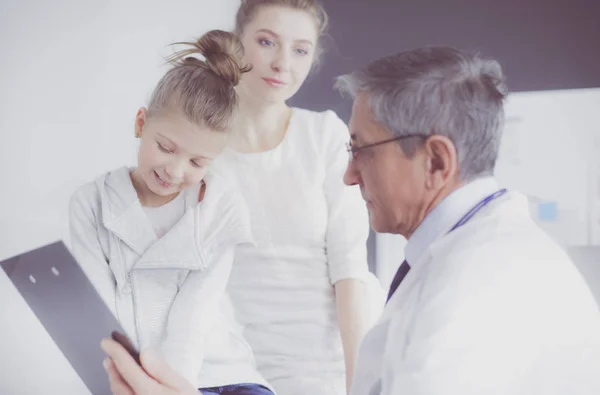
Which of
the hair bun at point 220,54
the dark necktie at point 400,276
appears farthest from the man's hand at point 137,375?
the hair bun at point 220,54

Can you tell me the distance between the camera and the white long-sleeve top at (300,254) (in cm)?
151

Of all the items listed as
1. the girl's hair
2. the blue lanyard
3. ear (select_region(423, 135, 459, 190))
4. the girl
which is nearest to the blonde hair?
the girl

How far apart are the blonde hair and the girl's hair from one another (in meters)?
0.11

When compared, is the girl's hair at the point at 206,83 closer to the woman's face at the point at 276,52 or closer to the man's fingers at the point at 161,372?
the woman's face at the point at 276,52

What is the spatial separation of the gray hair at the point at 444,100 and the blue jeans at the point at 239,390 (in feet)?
2.03

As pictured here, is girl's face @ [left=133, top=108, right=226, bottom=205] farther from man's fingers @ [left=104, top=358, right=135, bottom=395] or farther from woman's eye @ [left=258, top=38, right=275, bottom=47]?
man's fingers @ [left=104, top=358, right=135, bottom=395]

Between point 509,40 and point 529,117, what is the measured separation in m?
0.20

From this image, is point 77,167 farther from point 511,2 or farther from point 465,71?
point 511,2

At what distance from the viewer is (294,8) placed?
1.50 metres

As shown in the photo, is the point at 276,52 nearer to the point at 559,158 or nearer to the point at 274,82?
the point at 274,82

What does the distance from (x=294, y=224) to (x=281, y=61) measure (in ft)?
1.17

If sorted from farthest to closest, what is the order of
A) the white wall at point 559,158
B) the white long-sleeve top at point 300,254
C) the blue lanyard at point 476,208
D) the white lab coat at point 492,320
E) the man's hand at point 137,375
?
the white wall at point 559,158 < the white long-sleeve top at point 300,254 < the man's hand at point 137,375 < the blue lanyard at point 476,208 < the white lab coat at point 492,320

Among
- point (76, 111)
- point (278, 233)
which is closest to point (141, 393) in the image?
point (278, 233)

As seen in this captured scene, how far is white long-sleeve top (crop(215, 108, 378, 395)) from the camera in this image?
4.94 feet
